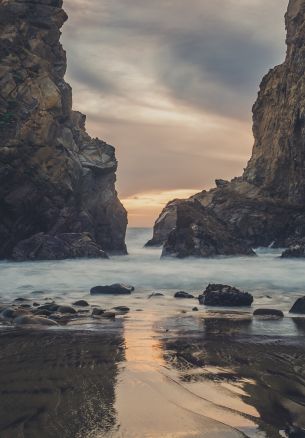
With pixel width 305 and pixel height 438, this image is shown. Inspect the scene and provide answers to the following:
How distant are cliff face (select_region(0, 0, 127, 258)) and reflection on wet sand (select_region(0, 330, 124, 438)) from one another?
27.7 meters

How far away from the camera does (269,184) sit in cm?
5106

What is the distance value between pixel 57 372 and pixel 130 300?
334 inches

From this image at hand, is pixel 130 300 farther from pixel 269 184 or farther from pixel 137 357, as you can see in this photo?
pixel 269 184

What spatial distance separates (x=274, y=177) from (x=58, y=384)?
4832 centimetres

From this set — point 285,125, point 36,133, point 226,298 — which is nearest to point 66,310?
point 226,298

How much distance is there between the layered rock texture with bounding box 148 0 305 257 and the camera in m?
45.3

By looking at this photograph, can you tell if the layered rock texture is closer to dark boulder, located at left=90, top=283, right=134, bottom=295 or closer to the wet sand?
dark boulder, located at left=90, top=283, right=134, bottom=295

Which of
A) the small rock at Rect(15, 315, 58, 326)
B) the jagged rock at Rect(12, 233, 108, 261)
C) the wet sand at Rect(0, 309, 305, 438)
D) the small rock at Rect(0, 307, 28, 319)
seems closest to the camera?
the wet sand at Rect(0, 309, 305, 438)

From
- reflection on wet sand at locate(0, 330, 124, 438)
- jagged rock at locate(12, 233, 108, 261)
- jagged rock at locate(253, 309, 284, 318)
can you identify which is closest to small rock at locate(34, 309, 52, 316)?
reflection on wet sand at locate(0, 330, 124, 438)

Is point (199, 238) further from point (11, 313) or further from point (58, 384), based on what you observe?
point (58, 384)

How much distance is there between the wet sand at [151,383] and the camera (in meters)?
3.62

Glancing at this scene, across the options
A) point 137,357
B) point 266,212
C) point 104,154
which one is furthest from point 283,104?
point 137,357

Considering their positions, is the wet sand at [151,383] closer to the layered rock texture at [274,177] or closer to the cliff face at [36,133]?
the cliff face at [36,133]

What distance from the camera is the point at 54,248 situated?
1319 inches
